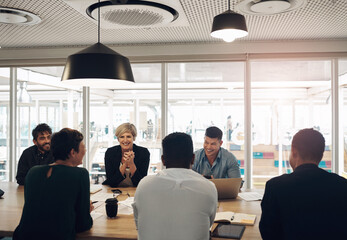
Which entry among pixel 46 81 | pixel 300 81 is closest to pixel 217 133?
pixel 300 81

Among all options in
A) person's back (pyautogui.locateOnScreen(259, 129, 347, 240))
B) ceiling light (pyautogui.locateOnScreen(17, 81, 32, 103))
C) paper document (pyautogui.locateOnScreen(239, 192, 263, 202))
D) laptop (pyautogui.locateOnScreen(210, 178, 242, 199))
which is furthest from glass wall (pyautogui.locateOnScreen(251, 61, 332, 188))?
ceiling light (pyautogui.locateOnScreen(17, 81, 32, 103))

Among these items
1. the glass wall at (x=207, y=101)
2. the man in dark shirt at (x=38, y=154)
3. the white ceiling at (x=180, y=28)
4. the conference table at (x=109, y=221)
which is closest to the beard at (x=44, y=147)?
the man in dark shirt at (x=38, y=154)

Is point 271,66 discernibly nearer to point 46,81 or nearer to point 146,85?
point 146,85

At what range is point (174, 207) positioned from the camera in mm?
1536

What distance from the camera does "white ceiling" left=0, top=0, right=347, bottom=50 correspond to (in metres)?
2.94

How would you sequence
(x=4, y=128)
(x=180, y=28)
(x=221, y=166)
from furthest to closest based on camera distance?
1. (x=4, y=128)
2. (x=180, y=28)
3. (x=221, y=166)

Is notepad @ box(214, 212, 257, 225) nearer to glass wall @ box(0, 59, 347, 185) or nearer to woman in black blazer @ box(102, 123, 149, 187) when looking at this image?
woman in black blazer @ box(102, 123, 149, 187)

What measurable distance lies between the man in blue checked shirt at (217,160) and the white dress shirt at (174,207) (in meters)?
1.58

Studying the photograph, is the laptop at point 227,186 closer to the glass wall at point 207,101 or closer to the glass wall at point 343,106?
the glass wall at point 207,101

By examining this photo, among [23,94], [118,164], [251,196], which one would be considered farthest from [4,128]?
[251,196]

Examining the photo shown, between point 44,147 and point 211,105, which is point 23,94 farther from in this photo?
point 211,105

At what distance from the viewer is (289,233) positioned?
4.89 feet

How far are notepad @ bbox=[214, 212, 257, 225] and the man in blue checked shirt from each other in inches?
39.0

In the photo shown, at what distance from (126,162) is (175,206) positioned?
5.68 ft
